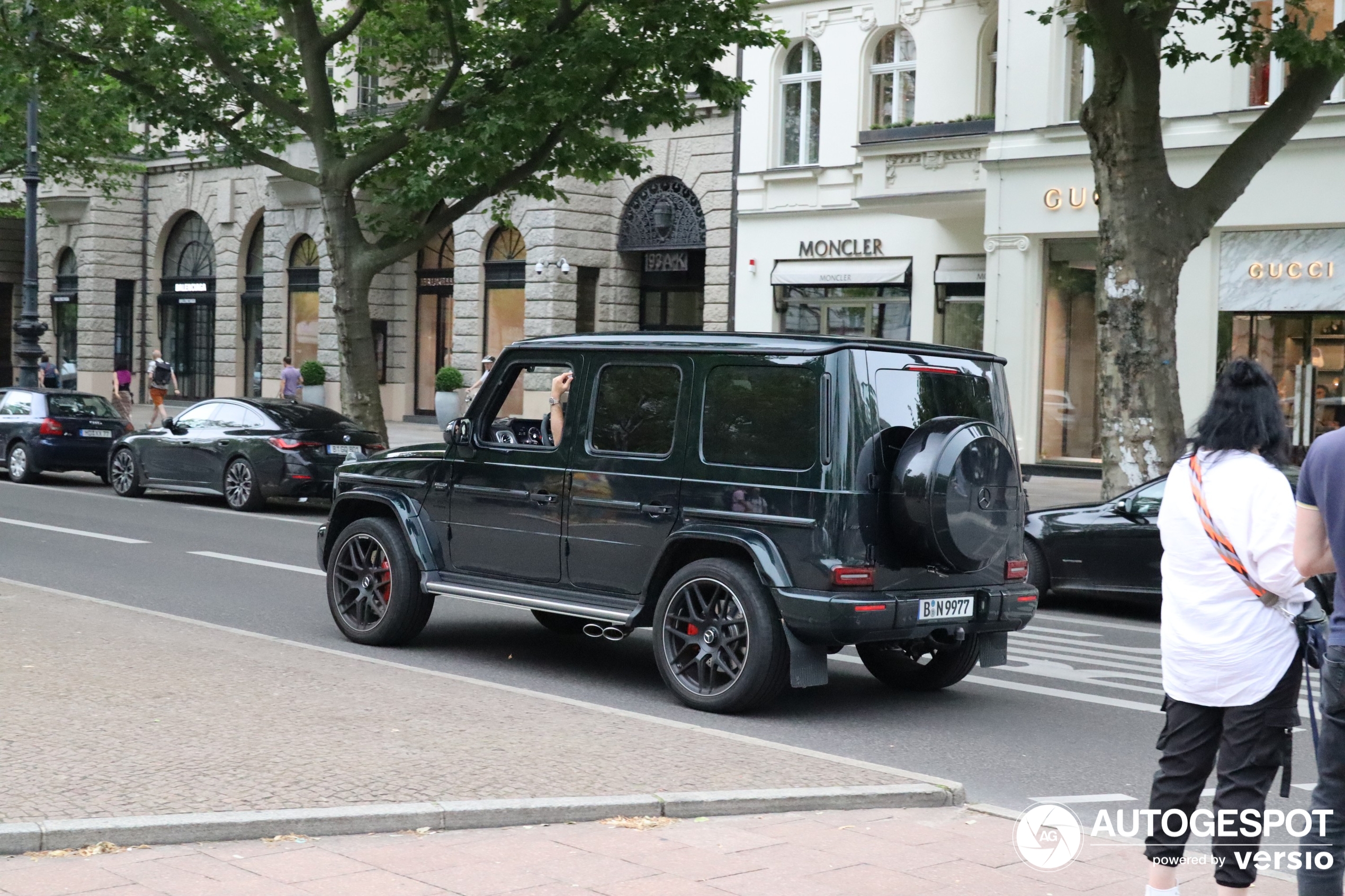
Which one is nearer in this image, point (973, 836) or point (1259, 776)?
point (1259, 776)

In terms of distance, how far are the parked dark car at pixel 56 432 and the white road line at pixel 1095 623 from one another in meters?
15.2

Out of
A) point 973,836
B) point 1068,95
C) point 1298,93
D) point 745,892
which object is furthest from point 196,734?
point 1068,95

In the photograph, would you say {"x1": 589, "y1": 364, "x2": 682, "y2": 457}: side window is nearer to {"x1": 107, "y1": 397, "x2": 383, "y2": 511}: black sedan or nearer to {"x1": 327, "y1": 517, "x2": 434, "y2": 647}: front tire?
{"x1": 327, "y1": 517, "x2": 434, "y2": 647}: front tire

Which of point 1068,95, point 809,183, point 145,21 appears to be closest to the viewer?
point 145,21

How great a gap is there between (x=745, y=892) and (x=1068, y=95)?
20476 mm

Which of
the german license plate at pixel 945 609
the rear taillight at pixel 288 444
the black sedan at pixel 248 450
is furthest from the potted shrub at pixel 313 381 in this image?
the german license plate at pixel 945 609

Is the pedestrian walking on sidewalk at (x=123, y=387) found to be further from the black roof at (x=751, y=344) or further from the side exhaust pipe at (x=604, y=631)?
the black roof at (x=751, y=344)

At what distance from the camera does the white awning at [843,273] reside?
86.7 ft

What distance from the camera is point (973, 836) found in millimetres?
5605

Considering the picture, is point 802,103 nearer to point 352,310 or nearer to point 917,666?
point 352,310

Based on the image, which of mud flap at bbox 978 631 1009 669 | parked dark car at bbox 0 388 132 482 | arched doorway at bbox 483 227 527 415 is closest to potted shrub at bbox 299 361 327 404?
arched doorway at bbox 483 227 527 415

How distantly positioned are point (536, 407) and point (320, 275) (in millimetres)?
28400

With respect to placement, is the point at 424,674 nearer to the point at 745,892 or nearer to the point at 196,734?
the point at 196,734

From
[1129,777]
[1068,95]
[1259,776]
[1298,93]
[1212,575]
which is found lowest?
[1129,777]
